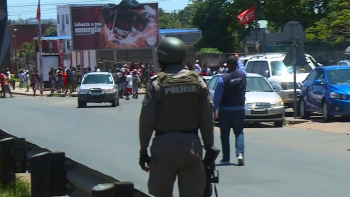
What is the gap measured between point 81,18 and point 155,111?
45.9 meters

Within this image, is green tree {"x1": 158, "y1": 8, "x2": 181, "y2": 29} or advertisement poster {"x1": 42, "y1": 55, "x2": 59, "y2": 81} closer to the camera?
advertisement poster {"x1": 42, "y1": 55, "x2": 59, "y2": 81}

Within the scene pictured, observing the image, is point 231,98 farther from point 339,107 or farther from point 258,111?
point 339,107

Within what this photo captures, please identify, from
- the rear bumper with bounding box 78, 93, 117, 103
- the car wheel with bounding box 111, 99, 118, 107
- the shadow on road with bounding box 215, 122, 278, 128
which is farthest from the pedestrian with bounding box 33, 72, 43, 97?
the shadow on road with bounding box 215, 122, 278, 128

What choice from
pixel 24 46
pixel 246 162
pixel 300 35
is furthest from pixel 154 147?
pixel 24 46

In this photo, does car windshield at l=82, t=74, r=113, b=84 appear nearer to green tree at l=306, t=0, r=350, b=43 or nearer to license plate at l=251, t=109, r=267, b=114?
green tree at l=306, t=0, r=350, b=43

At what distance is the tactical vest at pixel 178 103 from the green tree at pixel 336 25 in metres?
15.9

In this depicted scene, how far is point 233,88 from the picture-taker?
1145 centimetres

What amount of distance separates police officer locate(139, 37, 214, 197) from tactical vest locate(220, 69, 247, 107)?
17.9 ft

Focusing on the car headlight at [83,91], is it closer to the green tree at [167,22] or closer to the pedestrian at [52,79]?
the pedestrian at [52,79]

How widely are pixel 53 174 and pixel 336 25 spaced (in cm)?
1601

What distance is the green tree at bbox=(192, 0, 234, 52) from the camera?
205 ft

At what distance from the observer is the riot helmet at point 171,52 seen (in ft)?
19.6

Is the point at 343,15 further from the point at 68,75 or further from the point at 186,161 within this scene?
the point at 68,75

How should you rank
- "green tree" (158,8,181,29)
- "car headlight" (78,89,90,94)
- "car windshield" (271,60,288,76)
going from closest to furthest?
"car windshield" (271,60,288,76)
"car headlight" (78,89,90,94)
"green tree" (158,8,181,29)
